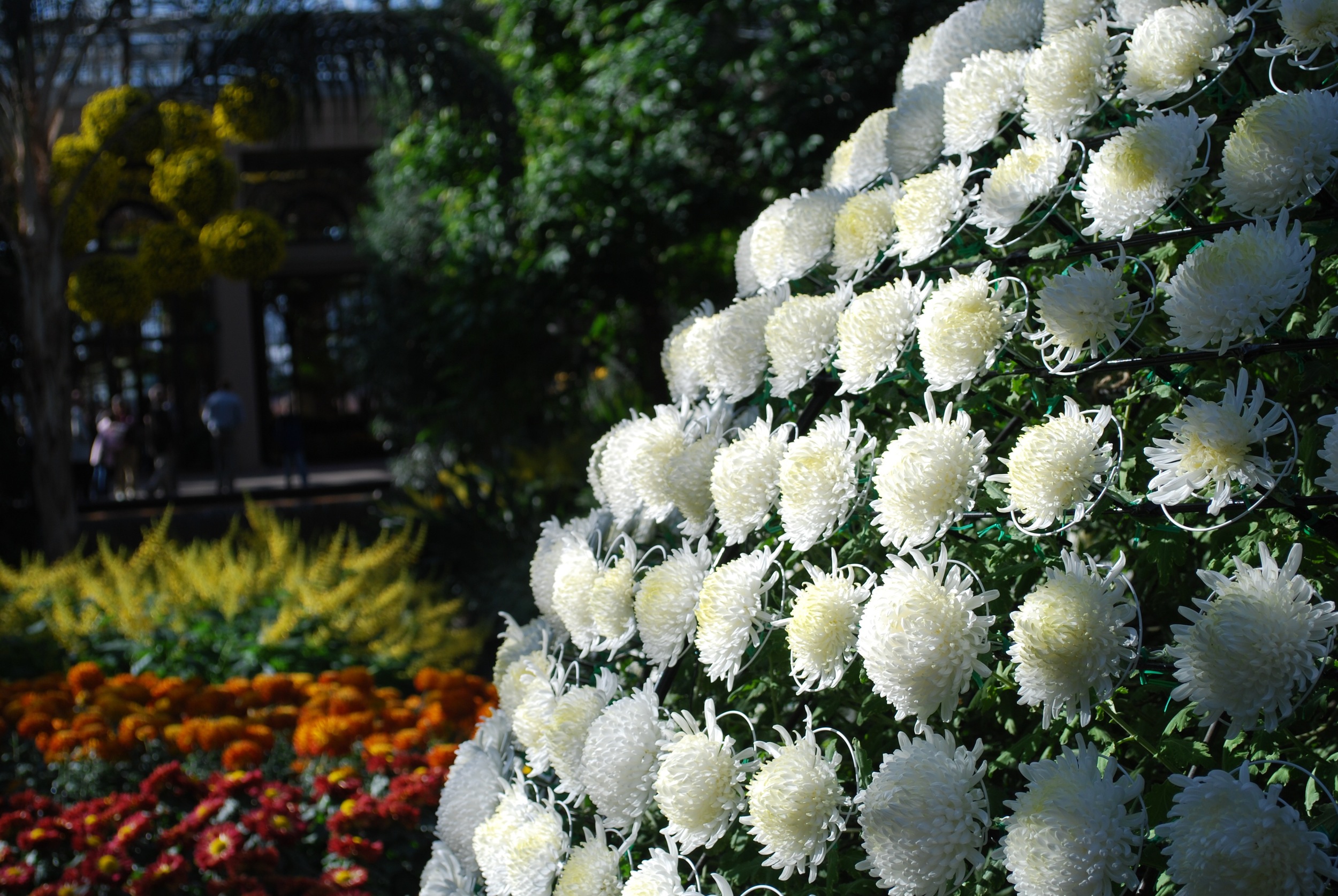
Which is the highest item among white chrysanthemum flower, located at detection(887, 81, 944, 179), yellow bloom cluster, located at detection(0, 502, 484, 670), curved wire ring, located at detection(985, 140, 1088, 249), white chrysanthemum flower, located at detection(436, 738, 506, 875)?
white chrysanthemum flower, located at detection(887, 81, 944, 179)

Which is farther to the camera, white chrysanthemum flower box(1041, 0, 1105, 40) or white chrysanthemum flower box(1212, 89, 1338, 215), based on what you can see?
white chrysanthemum flower box(1041, 0, 1105, 40)

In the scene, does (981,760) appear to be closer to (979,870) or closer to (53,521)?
(979,870)

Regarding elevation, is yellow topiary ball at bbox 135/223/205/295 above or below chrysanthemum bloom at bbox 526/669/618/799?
above

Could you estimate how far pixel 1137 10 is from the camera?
1.17 meters

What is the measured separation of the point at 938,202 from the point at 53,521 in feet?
23.7

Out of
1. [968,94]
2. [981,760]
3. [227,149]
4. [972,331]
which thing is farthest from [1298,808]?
[227,149]

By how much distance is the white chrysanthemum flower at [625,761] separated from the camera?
42.9 inches

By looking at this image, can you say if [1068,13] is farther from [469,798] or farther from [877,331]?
[469,798]

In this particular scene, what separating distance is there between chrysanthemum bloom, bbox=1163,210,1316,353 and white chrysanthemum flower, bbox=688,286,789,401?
0.48 metres

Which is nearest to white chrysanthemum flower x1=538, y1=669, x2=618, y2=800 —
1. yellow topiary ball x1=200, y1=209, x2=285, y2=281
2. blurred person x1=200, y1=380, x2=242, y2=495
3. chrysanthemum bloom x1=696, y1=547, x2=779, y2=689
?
chrysanthemum bloom x1=696, y1=547, x2=779, y2=689

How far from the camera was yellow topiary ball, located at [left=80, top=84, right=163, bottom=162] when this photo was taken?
6184 mm

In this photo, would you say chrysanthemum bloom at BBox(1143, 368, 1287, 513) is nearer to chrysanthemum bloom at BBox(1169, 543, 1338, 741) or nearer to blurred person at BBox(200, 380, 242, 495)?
chrysanthemum bloom at BBox(1169, 543, 1338, 741)

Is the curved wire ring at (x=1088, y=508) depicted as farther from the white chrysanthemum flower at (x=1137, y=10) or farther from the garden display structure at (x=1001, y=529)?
the white chrysanthemum flower at (x=1137, y=10)

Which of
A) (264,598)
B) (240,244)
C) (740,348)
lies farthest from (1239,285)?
(240,244)
